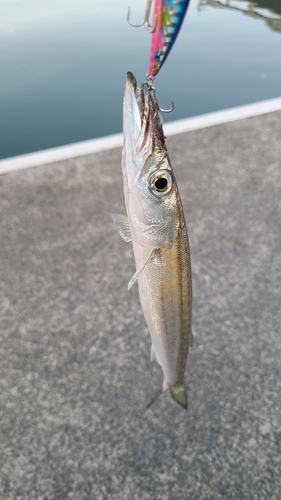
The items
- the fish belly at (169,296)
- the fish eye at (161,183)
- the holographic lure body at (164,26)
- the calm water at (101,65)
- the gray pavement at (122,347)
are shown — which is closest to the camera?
the holographic lure body at (164,26)

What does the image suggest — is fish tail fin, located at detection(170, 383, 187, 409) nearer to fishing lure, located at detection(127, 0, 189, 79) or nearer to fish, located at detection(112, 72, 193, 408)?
fish, located at detection(112, 72, 193, 408)

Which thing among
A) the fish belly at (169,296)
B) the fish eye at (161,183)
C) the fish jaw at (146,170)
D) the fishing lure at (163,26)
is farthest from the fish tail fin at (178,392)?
the fishing lure at (163,26)

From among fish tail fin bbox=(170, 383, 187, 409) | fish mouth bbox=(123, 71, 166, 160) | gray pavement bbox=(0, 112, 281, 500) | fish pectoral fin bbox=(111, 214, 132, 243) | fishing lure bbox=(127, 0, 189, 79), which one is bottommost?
gray pavement bbox=(0, 112, 281, 500)

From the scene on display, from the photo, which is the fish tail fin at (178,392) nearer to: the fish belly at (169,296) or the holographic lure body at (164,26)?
the fish belly at (169,296)

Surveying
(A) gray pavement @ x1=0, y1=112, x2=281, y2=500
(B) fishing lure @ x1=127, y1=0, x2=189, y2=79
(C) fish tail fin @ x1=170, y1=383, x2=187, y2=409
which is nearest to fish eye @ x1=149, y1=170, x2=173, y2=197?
(B) fishing lure @ x1=127, y1=0, x2=189, y2=79

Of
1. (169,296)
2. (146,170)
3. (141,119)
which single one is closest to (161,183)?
(146,170)

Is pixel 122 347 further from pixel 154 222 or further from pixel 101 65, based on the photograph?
pixel 101 65
